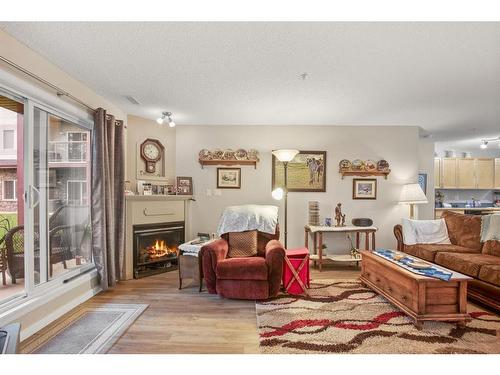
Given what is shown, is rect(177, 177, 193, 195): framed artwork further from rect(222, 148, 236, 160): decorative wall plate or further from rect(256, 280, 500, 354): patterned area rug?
rect(256, 280, 500, 354): patterned area rug

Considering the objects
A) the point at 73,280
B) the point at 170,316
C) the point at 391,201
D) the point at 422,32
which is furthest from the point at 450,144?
the point at 73,280

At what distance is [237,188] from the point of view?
4785mm

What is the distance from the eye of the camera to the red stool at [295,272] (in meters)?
3.26

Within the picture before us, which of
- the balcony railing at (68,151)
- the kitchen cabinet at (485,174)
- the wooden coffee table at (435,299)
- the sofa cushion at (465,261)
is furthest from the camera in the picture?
the kitchen cabinet at (485,174)

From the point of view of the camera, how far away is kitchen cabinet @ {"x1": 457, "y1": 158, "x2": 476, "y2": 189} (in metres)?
6.48

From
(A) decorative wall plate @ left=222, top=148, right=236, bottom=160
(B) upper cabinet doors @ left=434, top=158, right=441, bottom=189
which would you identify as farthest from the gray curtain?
(B) upper cabinet doors @ left=434, top=158, right=441, bottom=189

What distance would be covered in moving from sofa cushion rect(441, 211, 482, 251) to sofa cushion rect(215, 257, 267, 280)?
Result: 291 centimetres

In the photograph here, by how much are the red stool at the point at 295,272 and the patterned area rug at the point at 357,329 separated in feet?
0.41

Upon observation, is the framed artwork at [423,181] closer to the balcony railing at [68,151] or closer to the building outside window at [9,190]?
the balcony railing at [68,151]

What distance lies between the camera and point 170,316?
2742 mm

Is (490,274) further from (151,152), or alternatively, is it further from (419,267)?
(151,152)

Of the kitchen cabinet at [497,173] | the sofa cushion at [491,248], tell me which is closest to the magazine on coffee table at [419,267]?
the sofa cushion at [491,248]

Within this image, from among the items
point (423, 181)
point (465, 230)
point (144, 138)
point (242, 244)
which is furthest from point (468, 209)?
point (144, 138)

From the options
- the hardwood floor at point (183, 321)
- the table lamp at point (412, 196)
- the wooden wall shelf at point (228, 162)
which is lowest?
the hardwood floor at point (183, 321)
